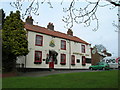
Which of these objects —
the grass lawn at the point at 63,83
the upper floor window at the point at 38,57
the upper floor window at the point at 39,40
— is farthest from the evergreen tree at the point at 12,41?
the grass lawn at the point at 63,83

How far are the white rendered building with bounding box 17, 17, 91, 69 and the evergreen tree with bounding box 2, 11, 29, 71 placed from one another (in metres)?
4.01

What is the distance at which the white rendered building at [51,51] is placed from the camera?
25938 millimetres

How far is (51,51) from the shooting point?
94.7ft

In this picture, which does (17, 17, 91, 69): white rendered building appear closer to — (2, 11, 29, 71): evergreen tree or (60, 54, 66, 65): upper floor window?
(60, 54, 66, 65): upper floor window

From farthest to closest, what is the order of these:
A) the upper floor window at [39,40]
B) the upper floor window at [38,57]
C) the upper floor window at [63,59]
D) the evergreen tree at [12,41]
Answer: the upper floor window at [63,59] → the upper floor window at [39,40] → the upper floor window at [38,57] → the evergreen tree at [12,41]

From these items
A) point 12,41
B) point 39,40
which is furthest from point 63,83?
point 39,40

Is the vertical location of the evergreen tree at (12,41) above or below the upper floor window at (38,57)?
above

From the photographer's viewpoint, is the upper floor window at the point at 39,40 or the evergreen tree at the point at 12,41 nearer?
the evergreen tree at the point at 12,41

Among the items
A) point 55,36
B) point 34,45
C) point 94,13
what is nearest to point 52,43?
point 55,36

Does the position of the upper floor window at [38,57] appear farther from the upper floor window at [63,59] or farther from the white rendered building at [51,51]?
the upper floor window at [63,59]

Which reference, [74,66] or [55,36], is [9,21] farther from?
[74,66]

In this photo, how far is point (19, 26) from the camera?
2117cm

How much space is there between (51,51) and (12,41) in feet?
32.0

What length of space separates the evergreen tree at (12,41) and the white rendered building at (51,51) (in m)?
4.01
